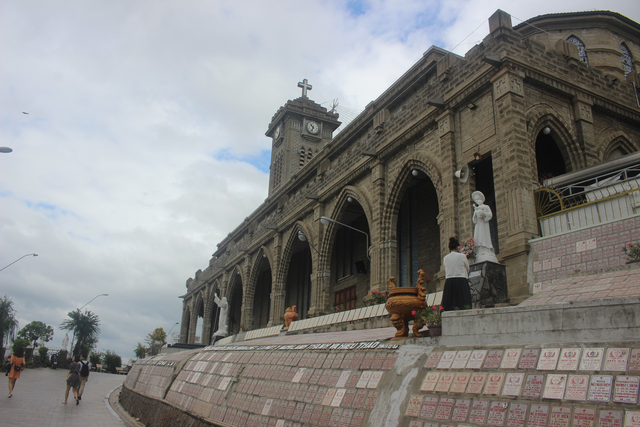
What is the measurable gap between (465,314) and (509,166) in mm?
7252

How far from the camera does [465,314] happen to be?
5438 mm

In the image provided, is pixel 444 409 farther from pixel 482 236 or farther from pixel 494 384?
pixel 482 236

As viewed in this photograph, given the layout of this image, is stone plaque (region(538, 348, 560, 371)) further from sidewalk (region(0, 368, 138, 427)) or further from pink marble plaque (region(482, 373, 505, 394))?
sidewalk (region(0, 368, 138, 427))

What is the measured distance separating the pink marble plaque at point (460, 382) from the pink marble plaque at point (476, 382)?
47 millimetres

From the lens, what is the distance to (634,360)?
12.3 feet

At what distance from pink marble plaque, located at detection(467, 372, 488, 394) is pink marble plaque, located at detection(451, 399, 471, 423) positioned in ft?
0.40

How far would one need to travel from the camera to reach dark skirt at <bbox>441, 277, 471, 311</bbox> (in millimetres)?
6488

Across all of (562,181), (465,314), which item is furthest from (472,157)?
(465,314)

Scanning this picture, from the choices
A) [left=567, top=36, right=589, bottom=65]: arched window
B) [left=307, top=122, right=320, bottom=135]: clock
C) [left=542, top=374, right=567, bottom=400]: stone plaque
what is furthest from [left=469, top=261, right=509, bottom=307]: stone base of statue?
[left=307, top=122, right=320, bottom=135]: clock

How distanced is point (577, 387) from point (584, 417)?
30 cm

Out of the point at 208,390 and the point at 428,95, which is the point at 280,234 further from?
the point at 208,390

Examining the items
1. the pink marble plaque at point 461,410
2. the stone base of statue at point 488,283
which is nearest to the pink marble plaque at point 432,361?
the pink marble plaque at point 461,410

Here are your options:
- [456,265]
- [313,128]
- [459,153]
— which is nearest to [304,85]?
[313,128]

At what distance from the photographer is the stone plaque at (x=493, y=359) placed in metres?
4.59
